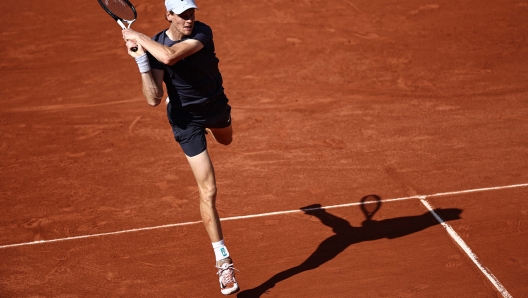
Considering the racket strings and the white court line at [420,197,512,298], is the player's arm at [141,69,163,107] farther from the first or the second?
the white court line at [420,197,512,298]

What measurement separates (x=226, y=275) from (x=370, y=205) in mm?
2597

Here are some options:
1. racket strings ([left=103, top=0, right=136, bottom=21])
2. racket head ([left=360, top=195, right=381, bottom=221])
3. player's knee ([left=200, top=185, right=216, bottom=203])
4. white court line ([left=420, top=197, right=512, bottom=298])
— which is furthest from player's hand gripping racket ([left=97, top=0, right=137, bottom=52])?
white court line ([left=420, top=197, right=512, bottom=298])

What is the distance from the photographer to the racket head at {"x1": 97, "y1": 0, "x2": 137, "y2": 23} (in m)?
6.52

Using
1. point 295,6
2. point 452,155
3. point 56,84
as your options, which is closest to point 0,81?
point 56,84

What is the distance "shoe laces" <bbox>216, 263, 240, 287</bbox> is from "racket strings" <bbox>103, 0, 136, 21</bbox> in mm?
2741

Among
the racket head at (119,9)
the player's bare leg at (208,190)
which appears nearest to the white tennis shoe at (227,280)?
the player's bare leg at (208,190)

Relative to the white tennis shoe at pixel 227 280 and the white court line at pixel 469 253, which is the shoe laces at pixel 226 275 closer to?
the white tennis shoe at pixel 227 280

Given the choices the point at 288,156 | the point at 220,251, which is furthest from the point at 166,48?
the point at 288,156

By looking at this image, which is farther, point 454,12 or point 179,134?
point 454,12

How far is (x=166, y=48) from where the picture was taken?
18.5 ft

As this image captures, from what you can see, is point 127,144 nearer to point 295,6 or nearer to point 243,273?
point 243,273

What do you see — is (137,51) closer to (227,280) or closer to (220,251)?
(220,251)

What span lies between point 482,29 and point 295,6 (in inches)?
162

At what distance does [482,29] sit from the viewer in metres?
13.8
